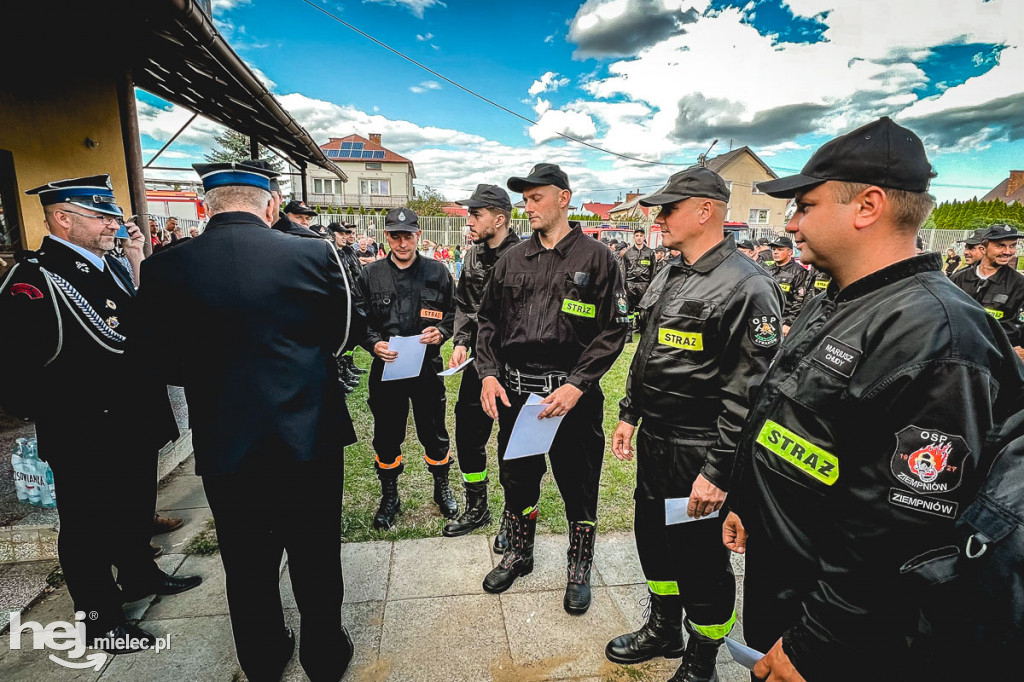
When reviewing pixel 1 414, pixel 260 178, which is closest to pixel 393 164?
pixel 1 414

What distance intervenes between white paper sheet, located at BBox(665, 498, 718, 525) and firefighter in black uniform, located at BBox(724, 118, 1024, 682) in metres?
0.49

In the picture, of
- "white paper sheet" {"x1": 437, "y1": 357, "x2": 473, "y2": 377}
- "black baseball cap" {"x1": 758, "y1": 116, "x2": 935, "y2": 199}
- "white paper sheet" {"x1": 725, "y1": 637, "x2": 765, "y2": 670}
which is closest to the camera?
"black baseball cap" {"x1": 758, "y1": 116, "x2": 935, "y2": 199}

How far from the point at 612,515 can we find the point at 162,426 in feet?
10.0

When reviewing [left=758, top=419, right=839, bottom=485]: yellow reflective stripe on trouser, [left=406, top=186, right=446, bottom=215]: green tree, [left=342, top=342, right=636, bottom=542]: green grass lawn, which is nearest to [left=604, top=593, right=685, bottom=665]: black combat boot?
[left=342, top=342, right=636, bottom=542]: green grass lawn

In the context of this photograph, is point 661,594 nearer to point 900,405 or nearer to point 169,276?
point 900,405

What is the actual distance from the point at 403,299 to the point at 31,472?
9.08ft

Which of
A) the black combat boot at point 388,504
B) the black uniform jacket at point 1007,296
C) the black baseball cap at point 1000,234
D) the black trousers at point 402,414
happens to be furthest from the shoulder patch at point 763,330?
the black baseball cap at point 1000,234

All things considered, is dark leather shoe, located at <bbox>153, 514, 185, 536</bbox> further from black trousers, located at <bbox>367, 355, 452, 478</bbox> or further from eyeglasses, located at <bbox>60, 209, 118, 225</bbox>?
eyeglasses, located at <bbox>60, 209, 118, 225</bbox>

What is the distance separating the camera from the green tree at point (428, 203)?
39.0 m

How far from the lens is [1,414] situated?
15.6 feet

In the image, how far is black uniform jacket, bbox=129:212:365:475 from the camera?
66.2 inches

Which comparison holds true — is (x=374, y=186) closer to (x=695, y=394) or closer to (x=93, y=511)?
(x=93, y=511)

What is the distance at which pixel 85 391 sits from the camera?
2.25 meters

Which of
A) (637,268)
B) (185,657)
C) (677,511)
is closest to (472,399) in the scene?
(677,511)
